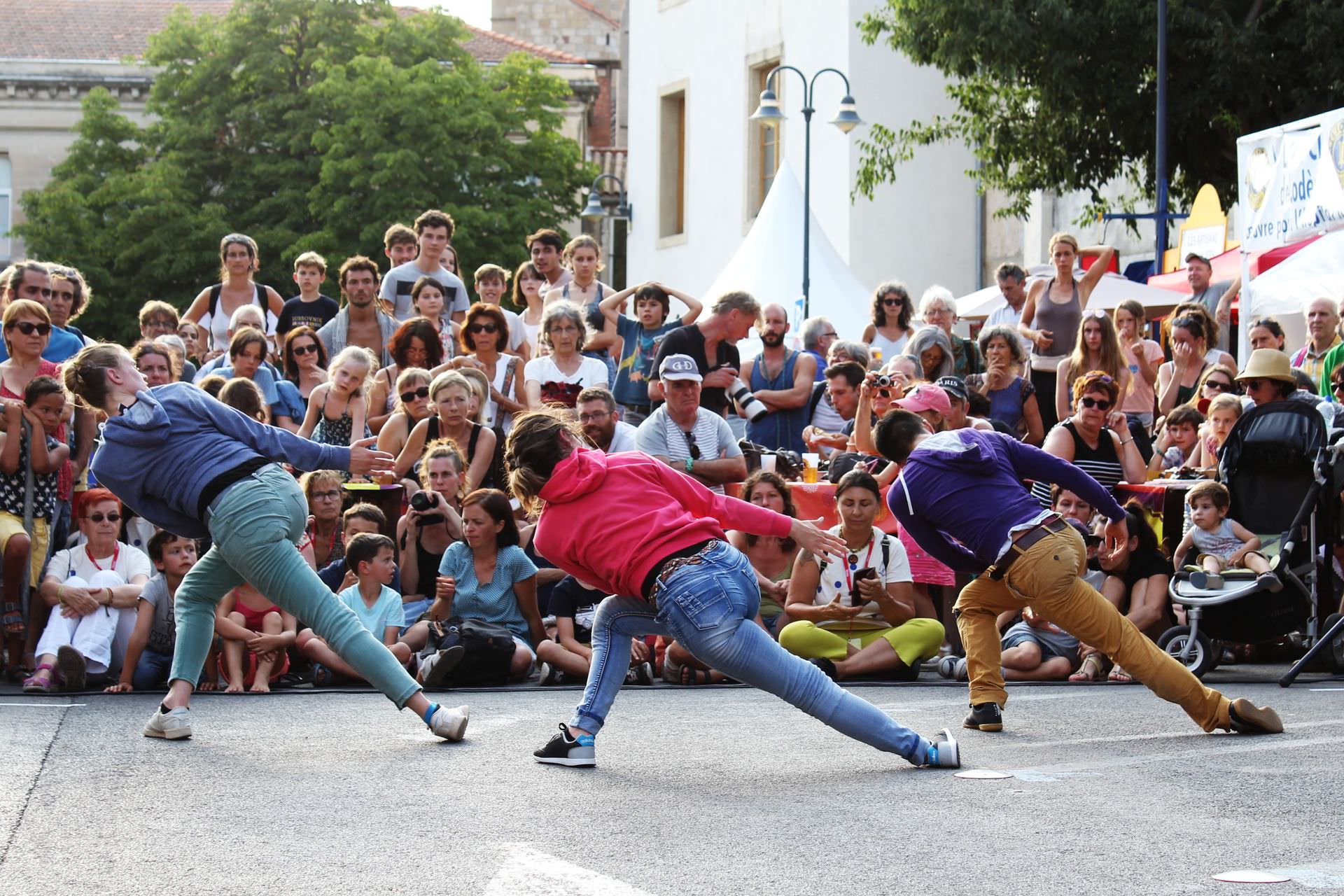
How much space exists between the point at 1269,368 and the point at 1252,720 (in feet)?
12.0

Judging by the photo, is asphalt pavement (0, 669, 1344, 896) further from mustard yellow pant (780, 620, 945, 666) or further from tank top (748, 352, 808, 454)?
tank top (748, 352, 808, 454)

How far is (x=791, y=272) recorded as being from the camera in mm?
23938

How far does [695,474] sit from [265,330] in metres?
4.48

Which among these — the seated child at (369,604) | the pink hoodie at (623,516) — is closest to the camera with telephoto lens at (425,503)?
the seated child at (369,604)

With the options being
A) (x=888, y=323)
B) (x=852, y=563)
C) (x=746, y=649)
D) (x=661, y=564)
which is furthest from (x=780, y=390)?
(x=746, y=649)

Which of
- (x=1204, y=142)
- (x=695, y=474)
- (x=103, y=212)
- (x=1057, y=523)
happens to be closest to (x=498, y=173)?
(x=103, y=212)

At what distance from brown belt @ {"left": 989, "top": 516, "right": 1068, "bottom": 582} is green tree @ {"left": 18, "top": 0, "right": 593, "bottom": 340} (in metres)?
34.5

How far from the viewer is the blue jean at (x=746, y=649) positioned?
266 inches

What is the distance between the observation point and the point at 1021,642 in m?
10.4

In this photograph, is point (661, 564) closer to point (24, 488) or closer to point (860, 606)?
point (860, 606)

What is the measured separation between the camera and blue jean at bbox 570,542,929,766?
22.2 ft

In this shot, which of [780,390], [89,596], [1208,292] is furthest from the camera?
[1208,292]

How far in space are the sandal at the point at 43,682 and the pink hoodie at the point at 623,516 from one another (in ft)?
12.5

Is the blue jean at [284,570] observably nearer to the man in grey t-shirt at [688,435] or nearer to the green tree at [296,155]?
the man in grey t-shirt at [688,435]
